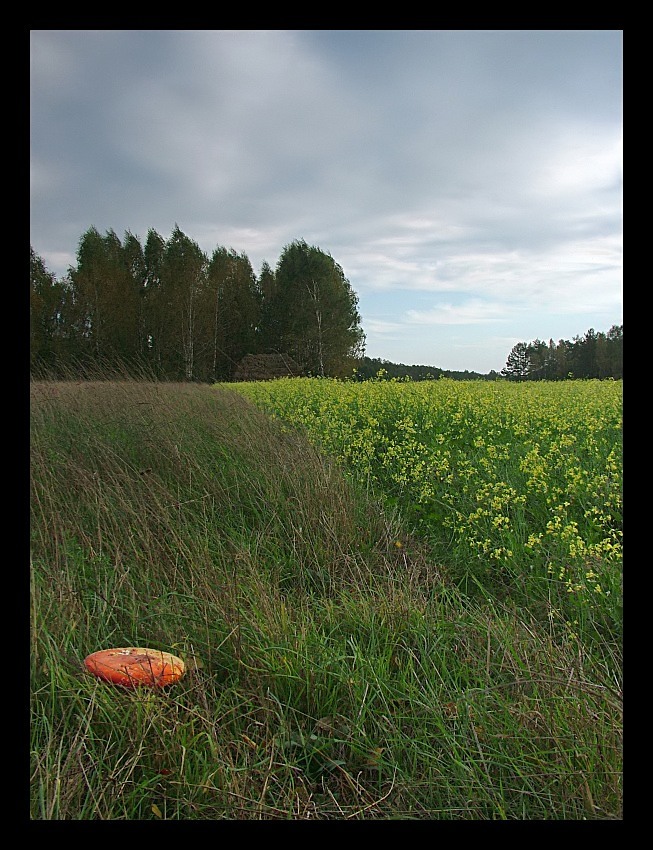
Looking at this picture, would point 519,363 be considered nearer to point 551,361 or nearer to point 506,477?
point 551,361

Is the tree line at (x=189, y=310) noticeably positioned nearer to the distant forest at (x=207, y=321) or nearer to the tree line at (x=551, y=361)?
the distant forest at (x=207, y=321)

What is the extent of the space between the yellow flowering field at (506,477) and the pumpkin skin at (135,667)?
197cm

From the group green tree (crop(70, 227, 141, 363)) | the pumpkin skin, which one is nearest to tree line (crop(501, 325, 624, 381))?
green tree (crop(70, 227, 141, 363))

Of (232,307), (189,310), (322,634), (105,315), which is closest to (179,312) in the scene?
(189,310)

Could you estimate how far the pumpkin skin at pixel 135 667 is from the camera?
2.01 m

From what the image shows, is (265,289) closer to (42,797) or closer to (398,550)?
(398,550)

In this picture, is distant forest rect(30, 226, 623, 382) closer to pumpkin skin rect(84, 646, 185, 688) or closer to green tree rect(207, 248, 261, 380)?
green tree rect(207, 248, 261, 380)

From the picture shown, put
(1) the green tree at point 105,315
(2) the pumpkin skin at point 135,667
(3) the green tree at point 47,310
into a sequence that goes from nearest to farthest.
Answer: (2) the pumpkin skin at point 135,667, (3) the green tree at point 47,310, (1) the green tree at point 105,315

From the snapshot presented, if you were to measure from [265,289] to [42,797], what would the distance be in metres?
29.3

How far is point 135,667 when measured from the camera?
6.68 ft

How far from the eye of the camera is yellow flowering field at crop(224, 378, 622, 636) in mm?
3375

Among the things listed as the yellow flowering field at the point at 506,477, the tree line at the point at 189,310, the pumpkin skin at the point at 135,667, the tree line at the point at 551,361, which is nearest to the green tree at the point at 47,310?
the tree line at the point at 189,310

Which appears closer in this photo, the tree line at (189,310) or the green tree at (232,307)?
the tree line at (189,310)
